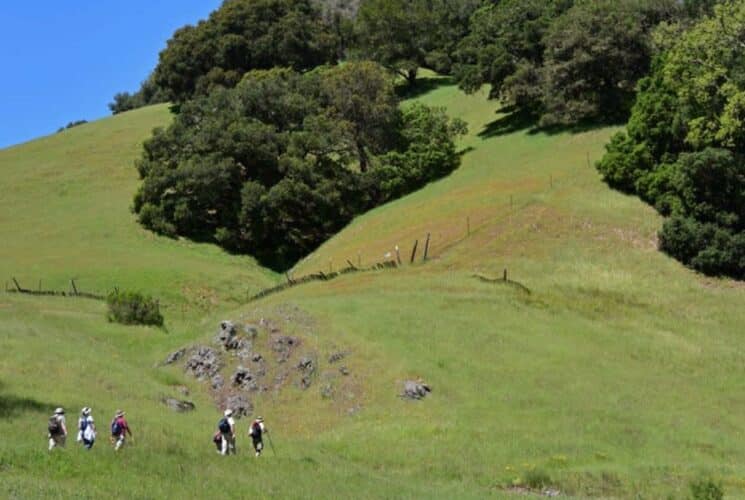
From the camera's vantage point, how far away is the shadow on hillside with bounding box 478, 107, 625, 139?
87625mm

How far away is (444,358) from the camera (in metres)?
43.0

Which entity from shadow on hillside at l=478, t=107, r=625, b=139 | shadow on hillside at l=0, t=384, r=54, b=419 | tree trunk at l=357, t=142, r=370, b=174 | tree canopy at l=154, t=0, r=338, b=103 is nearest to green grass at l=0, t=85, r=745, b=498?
shadow on hillside at l=0, t=384, r=54, b=419

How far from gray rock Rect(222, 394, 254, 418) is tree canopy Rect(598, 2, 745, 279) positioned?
30916 millimetres

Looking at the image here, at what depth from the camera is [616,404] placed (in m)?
38.9

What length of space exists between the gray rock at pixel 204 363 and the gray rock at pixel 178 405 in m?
5.94

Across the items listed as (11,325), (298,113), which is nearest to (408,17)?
(298,113)

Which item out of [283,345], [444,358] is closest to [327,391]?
[283,345]

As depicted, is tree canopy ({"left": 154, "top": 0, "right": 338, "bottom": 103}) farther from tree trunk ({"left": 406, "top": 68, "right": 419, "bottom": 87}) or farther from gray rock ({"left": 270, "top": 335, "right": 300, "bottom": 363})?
gray rock ({"left": 270, "top": 335, "right": 300, "bottom": 363})

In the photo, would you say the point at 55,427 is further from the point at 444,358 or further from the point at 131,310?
the point at 131,310

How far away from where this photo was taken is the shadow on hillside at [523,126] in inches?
3450

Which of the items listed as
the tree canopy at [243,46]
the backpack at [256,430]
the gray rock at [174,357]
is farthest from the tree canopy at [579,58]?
the backpack at [256,430]

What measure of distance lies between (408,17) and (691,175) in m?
72.0

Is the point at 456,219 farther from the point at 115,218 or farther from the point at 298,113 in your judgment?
the point at 115,218

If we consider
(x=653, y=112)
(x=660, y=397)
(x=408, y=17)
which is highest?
(x=408, y=17)
